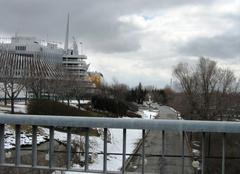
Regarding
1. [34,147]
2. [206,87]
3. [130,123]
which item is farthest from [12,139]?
[206,87]

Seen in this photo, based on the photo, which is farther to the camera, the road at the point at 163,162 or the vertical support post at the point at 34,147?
the road at the point at 163,162

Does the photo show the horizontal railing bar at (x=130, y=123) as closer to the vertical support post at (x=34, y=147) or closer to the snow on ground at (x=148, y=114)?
the vertical support post at (x=34, y=147)

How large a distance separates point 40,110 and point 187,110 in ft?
83.3

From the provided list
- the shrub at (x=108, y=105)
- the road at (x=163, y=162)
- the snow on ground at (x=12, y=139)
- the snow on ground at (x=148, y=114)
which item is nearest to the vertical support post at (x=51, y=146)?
the road at (x=163, y=162)

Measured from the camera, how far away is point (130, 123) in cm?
434

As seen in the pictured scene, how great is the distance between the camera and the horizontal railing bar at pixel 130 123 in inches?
166

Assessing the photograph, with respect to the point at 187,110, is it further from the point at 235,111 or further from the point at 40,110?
the point at 40,110

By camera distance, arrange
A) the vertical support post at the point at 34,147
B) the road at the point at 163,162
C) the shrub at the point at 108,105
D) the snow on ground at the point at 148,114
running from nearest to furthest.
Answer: the vertical support post at the point at 34,147 < the road at the point at 163,162 < the shrub at the point at 108,105 < the snow on ground at the point at 148,114

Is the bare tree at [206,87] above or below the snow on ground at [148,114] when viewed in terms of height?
above

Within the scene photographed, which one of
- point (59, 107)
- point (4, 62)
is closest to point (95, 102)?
point (4, 62)

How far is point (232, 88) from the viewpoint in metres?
62.3

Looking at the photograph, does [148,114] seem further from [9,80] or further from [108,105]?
[9,80]

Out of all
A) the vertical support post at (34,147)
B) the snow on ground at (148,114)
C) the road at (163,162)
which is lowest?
the snow on ground at (148,114)

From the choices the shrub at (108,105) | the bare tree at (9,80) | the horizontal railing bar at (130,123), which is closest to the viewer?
the horizontal railing bar at (130,123)
